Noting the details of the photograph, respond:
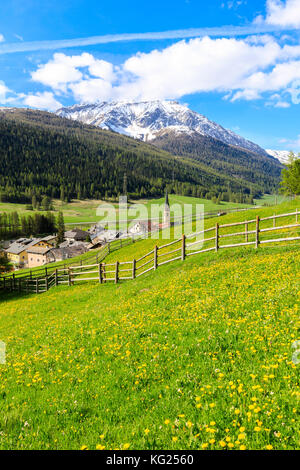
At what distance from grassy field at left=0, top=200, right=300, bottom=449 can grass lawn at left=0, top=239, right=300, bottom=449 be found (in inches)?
1.0

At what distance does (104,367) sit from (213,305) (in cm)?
500

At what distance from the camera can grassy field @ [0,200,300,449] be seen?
459 centimetres

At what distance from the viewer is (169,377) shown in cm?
643

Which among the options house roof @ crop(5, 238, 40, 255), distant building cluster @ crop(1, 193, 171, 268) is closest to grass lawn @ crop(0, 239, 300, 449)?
distant building cluster @ crop(1, 193, 171, 268)

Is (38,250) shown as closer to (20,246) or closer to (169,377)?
(20,246)

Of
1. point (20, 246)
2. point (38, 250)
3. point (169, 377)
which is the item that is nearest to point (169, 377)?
point (169, 377)

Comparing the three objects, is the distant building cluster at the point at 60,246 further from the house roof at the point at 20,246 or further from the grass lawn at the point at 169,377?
the grass lawn at the point at 169,377

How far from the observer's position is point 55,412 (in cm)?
584

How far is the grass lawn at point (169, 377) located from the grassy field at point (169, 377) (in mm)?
25

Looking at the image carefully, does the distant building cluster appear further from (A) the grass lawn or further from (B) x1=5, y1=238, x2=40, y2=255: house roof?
(A) the grass lawn

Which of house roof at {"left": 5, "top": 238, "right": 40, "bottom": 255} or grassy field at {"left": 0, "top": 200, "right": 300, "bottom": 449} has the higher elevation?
grassy field at {"left": 0, "top": 200, "right": 300, "bottom": 449}

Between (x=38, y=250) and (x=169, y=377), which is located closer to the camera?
(x=169, y=377)

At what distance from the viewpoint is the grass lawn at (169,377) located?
4590mm
